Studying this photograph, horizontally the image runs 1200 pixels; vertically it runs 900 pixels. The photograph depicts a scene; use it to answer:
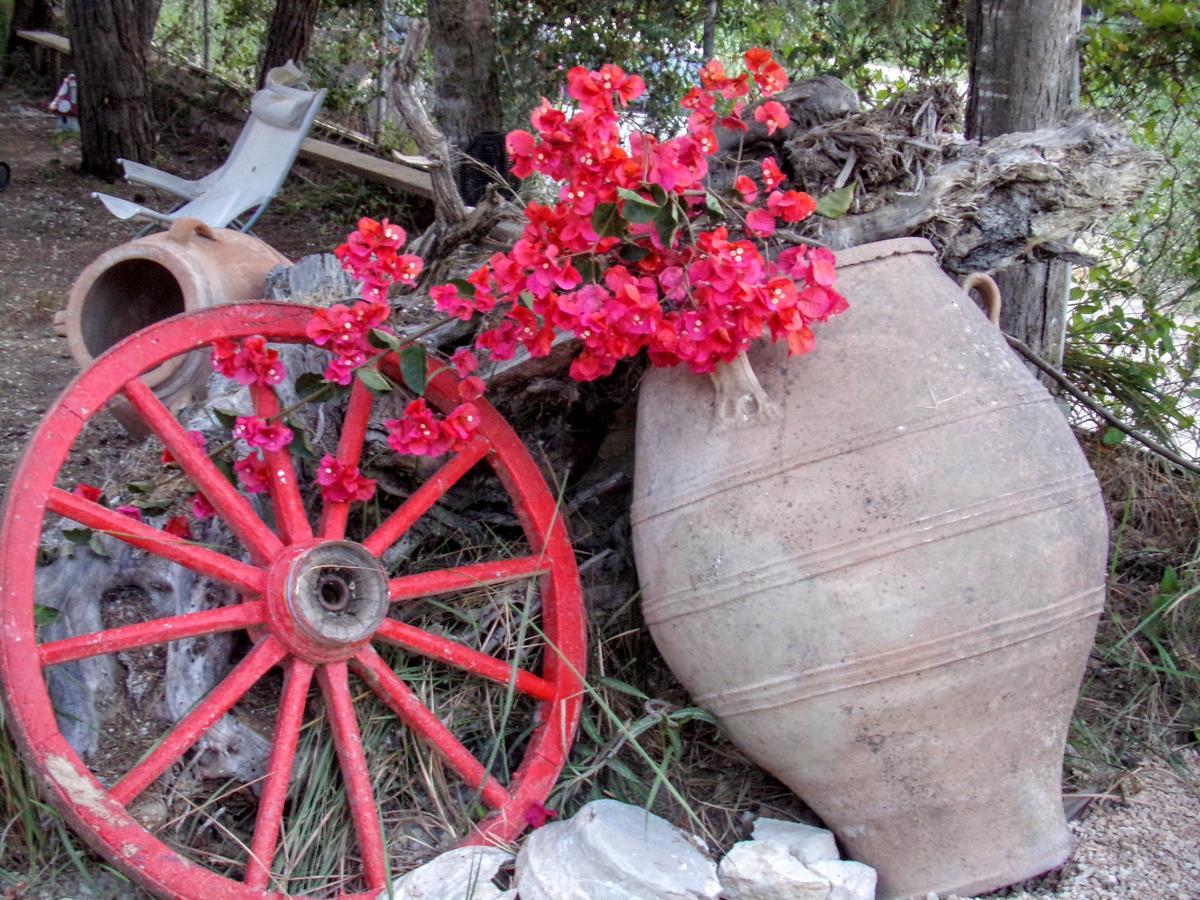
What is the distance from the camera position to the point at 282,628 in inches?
81.5

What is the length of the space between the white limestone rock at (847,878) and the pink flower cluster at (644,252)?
2.94 ft

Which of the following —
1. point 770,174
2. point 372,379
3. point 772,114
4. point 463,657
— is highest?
point 772,114

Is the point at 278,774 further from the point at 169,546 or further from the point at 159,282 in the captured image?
the point at 159,282

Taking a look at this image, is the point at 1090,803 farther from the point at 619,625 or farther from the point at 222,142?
the point at 222,142

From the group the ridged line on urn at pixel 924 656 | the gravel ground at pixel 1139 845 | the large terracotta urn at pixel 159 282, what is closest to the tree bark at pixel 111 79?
the large terracotta urn at pixel 159 282

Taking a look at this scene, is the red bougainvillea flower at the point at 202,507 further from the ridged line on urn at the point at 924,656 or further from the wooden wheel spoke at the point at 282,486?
the ridged line on urn at the point at 924,656

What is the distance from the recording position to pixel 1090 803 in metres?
2.36

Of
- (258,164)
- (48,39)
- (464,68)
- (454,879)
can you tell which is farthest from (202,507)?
(48,39)

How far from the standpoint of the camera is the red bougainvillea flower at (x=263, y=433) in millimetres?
2145

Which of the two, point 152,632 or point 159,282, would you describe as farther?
point 159,282

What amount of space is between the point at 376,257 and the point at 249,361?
0.98 ft

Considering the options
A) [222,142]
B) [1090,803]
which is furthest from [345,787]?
[222,142]

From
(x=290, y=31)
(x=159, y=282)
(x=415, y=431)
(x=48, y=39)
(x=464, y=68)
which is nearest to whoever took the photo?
(x=415, y=431)

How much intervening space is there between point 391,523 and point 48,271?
343 centimetres
